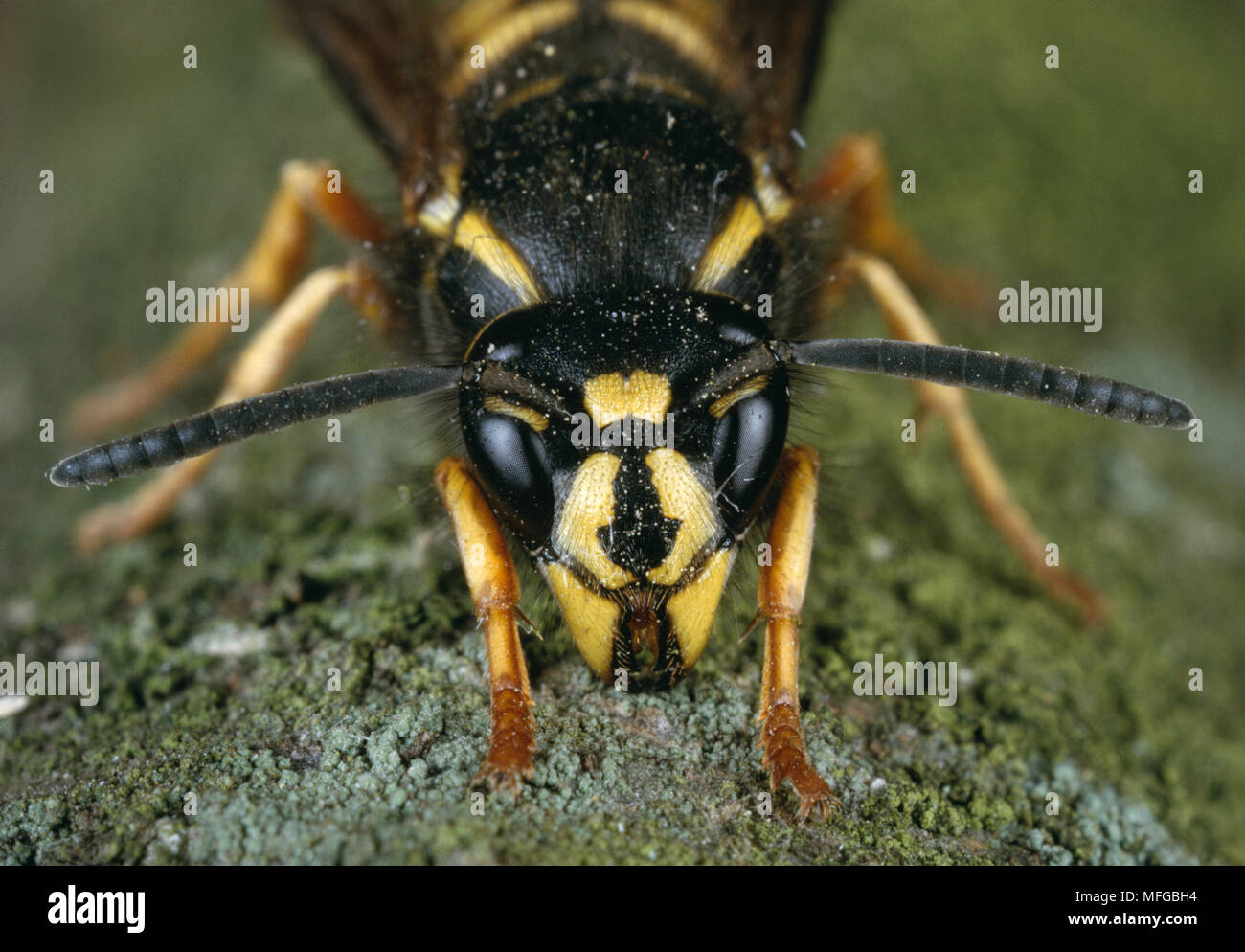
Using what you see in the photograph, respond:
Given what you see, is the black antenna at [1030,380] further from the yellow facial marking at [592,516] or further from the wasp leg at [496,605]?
the wasp leg at [496,605]

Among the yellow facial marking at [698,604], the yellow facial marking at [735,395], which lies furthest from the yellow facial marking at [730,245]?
the yellow facial marking at [698,604]

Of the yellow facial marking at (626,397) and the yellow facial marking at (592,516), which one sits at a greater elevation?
the yellow facial marking at (626,397)

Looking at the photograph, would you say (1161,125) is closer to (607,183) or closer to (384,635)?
(607,183)

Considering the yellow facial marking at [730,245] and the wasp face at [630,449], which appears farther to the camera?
the yellow facial marking at [730,245]

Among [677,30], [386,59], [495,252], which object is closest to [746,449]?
[495,252]

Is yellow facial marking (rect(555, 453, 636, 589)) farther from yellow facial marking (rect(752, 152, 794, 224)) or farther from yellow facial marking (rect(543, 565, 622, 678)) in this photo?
yellow facial marking (rect(752, 152, 794, 224))

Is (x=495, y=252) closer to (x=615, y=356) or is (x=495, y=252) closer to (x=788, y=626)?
(x=615, y=356)
